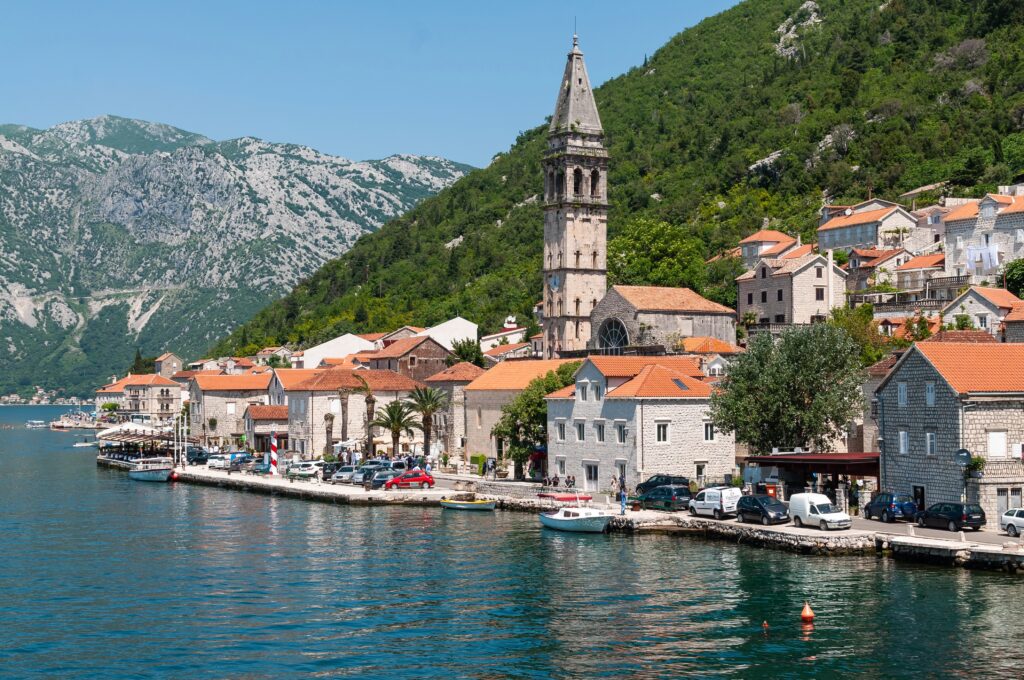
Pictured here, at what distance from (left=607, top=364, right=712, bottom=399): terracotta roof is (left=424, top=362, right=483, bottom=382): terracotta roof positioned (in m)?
27.1

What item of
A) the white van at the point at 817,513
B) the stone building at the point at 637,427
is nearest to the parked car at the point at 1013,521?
the white van at the point at 817,513

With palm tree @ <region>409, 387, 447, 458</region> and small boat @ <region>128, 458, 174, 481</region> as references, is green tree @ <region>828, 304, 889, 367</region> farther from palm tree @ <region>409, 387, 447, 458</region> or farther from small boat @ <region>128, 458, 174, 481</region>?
small boat @ <region>128, 458, 174, 481</region>

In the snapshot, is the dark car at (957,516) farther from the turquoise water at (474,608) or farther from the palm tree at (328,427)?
the palm tree at (328,427)

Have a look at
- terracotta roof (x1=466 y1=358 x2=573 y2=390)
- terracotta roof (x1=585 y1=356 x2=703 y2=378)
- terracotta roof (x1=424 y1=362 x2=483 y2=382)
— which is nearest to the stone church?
terracotta roof (x1=424 y1=362 x2=483 y2=382)

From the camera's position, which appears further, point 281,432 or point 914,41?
point 914,41

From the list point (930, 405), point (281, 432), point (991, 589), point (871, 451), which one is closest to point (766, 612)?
point (991, 589)

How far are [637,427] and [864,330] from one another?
22749 mm

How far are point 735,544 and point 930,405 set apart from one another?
402 inches

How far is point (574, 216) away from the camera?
106562 mm

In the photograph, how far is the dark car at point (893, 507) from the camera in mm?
52031

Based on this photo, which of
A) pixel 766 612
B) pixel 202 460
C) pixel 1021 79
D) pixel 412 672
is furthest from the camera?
pixel 1021 79

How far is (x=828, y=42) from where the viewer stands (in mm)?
198500

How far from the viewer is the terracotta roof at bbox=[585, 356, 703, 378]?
69000 millimetres

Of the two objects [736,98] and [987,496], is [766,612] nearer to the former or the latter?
[987,496]
